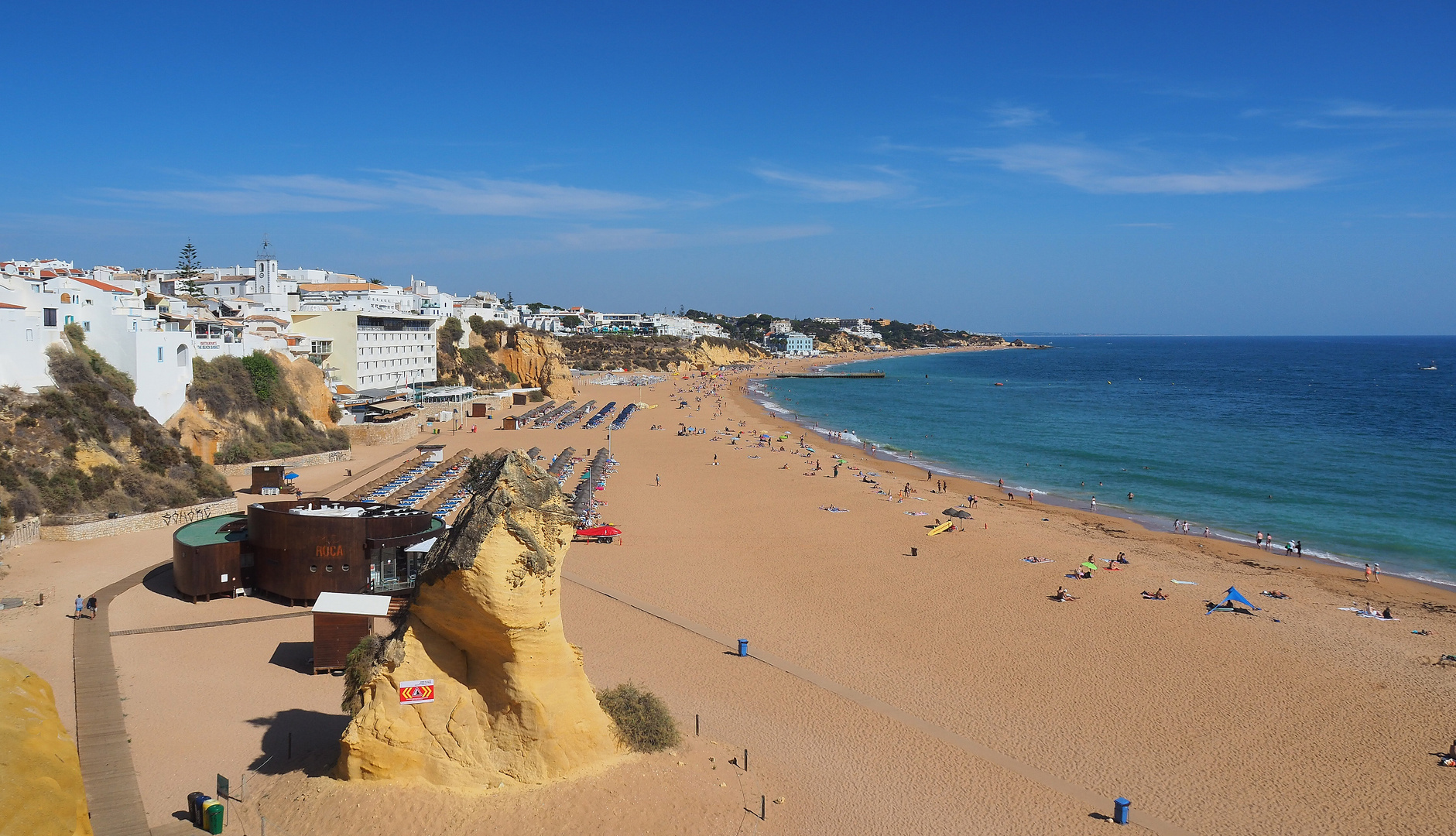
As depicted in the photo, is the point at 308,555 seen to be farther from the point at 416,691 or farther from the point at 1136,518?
the point at 1136,518

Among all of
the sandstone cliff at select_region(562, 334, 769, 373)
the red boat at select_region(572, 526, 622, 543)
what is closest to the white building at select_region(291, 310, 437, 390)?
the red boat at select_region(572, 526, 622, 543)

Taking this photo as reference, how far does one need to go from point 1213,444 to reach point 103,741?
54557 mm

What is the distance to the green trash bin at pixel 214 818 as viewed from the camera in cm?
984

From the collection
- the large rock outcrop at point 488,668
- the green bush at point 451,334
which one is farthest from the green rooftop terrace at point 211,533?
the green bush at point 451,334

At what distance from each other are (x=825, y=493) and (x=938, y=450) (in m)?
17.3

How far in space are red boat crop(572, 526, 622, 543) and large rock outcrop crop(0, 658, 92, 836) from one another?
17102mm

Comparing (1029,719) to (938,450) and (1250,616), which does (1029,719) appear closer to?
(1250,616)

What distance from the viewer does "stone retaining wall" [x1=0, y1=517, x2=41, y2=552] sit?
21047 mm

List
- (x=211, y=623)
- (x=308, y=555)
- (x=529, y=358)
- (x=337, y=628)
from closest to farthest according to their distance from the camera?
(x=337, y=628), (x=211, y=623), (x=308, y=555), (x=529, y=358)

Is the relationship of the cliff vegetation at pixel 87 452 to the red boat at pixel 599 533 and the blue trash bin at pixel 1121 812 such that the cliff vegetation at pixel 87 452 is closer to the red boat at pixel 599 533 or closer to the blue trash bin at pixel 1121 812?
the red boat at pixel 599 533

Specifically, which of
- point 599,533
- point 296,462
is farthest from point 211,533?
point 296,462

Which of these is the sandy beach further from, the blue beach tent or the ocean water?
the ocean water

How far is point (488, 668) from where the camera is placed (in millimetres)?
10414

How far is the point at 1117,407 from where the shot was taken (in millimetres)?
74500
